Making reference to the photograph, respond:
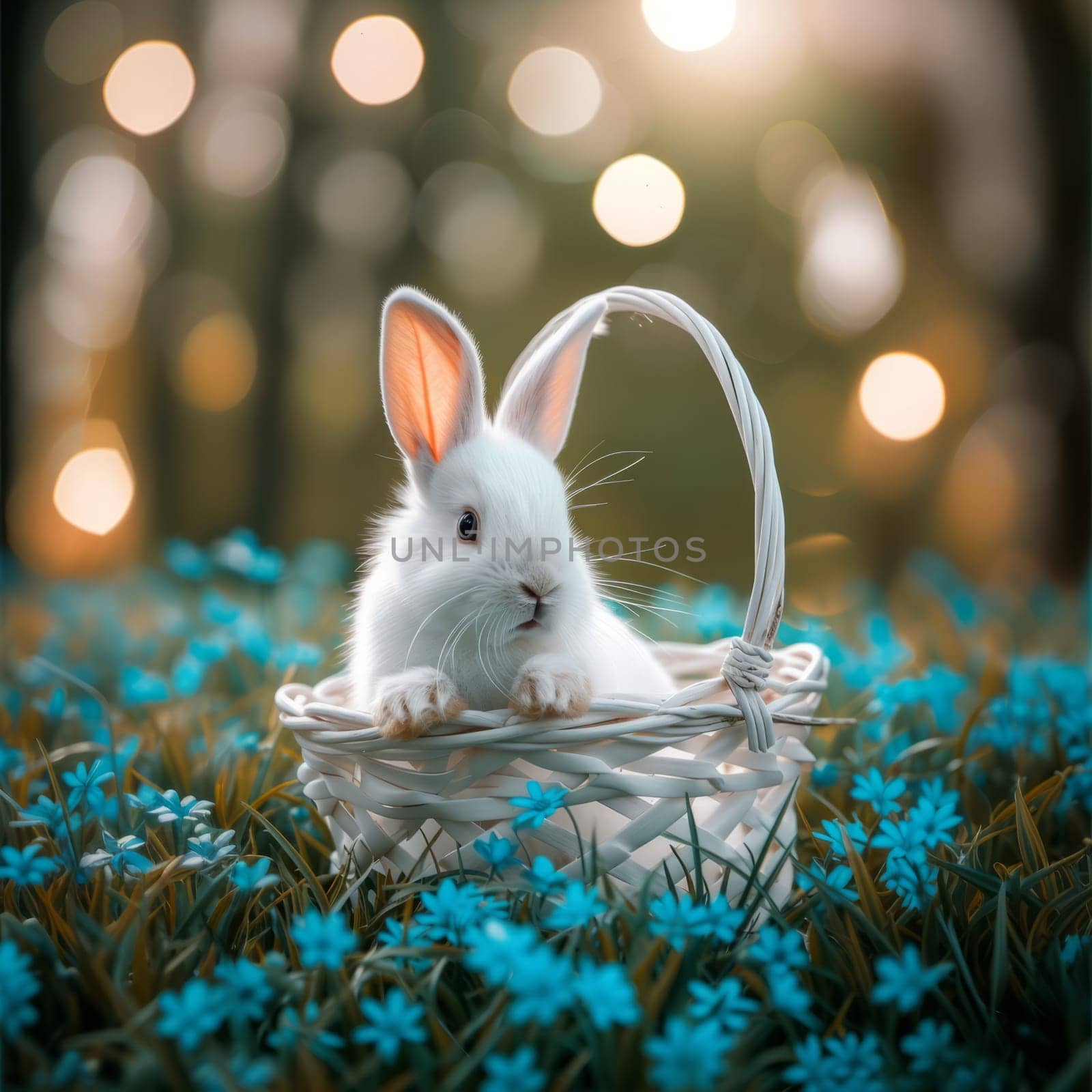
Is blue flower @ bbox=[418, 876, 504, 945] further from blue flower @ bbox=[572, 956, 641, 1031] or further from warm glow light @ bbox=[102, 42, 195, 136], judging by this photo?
warm glow light @ bbox=[102, 42, 195, 136]

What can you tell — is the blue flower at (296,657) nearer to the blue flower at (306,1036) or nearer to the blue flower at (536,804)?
the blue flower at (536,804)

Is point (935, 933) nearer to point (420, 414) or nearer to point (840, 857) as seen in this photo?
point (840, 857)

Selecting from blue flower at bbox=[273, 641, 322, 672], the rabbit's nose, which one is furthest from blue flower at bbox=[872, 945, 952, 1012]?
blue flower at bbox=[273, 641, 322, 672]

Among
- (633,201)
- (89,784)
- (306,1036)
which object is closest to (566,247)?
(633,201)

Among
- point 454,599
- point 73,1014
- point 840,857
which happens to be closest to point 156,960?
point 73,1014

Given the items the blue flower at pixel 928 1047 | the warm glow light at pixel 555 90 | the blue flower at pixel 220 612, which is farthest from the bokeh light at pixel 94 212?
the blue flower at pixel 928 1047

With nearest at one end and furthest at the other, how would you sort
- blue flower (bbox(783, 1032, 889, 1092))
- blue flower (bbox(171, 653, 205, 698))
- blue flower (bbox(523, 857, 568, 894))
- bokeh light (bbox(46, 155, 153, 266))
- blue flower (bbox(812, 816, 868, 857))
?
blue flower (bbox(783, 1032, 889, 1092))
blue flower (bbox(523, 857, 568, 894))
blue flower (bbox(812, 816, 868, 857))
blue flower (bbox(171, 653, 205, 698))
bokeh light (bbox(46, 155, 153, 266))

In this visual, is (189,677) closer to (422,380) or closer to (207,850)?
(207,850)
